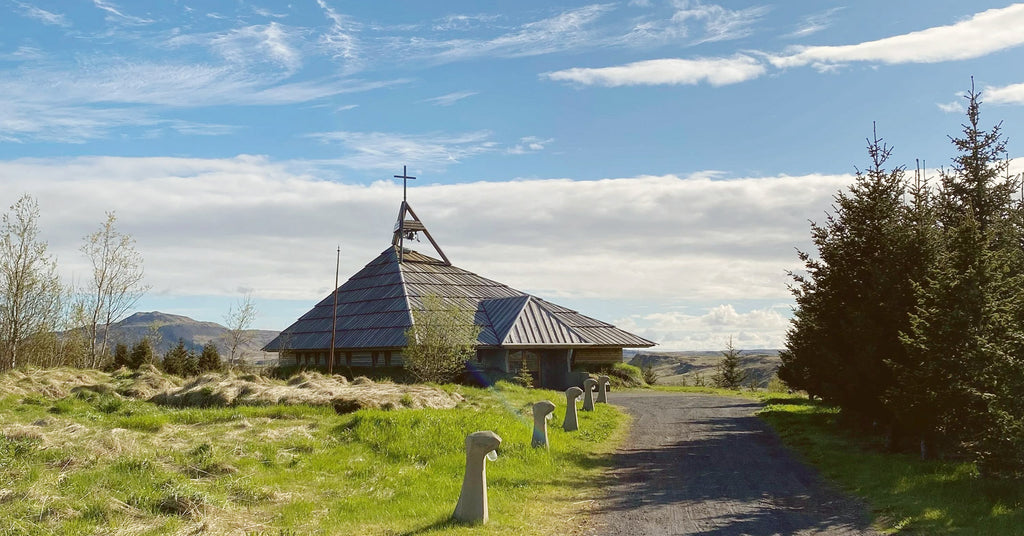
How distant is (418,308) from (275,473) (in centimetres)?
3392

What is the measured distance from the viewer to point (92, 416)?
1830 cm

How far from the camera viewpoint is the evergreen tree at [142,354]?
42.1 meters

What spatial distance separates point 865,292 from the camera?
704 inches

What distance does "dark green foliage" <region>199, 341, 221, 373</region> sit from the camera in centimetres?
4272

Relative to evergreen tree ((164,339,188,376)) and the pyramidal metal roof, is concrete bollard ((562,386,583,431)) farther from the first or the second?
evergreen tree ((164,339,188,376))

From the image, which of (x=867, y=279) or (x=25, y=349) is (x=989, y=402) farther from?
(x=25, y=349)

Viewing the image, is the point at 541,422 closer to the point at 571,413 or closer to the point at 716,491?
the point at 571,413

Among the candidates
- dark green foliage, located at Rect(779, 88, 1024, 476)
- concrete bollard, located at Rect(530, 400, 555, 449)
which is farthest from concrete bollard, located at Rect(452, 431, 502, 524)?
dark green foliage, located at Rect(779, 88, 1024, 476)

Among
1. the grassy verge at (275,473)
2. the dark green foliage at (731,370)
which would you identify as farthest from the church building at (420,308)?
the grassy verge at (275,473)

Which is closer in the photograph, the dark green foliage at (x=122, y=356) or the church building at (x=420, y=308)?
the dark green foliage at (x=122, y=356)

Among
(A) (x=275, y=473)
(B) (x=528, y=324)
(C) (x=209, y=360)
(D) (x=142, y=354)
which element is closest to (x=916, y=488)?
(A) (x=275, y=473)

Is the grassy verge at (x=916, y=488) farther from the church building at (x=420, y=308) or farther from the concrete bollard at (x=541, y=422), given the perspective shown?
the church building at (x=420, y=308)

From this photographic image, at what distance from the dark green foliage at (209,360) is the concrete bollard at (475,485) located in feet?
120

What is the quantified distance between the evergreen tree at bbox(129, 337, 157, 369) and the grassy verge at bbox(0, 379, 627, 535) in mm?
24147
